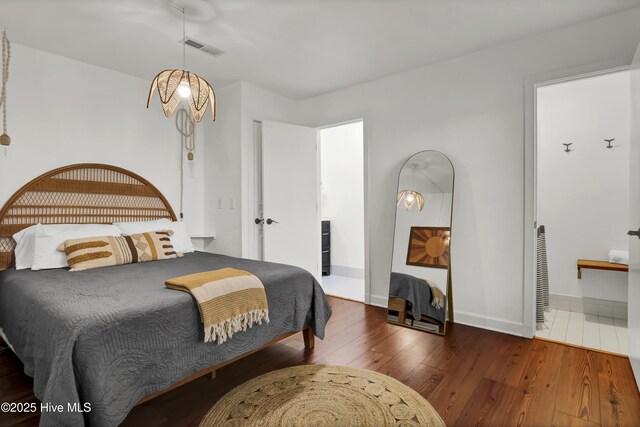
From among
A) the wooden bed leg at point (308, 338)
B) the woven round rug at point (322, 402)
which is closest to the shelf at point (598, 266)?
the woven round rug at point (322, 402)

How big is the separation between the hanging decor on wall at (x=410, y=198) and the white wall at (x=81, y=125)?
239 cm

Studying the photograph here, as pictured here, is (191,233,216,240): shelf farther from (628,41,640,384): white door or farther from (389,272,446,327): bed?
(628,41,640,384): white door

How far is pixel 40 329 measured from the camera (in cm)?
160

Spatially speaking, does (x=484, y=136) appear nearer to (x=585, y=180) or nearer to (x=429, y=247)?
(x=429, y=247)

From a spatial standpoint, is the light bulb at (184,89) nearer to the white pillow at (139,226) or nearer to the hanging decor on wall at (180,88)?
the hanging decor on wall at (180,88)

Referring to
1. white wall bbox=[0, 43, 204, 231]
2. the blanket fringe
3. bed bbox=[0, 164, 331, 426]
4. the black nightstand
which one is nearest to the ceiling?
white wall bbox=[0, 43, 204, 231]

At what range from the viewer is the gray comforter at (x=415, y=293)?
9.92ft

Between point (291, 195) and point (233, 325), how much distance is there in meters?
2.23

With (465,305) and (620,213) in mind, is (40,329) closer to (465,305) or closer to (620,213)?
(465,305)

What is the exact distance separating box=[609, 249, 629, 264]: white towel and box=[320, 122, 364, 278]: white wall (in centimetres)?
284

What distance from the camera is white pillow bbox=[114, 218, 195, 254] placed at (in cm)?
311

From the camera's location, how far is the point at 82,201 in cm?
312

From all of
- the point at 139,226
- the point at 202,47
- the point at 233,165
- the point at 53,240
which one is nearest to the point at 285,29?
the point at 202,47

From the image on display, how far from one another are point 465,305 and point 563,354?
2.64ft
